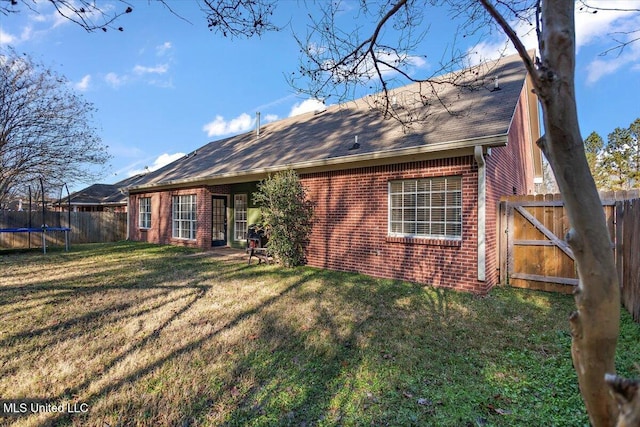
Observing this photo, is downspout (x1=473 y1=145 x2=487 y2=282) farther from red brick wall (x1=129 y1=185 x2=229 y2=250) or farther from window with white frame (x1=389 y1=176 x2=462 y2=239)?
red brick wall (x1=129 y1=185 x2=229 y2=250)

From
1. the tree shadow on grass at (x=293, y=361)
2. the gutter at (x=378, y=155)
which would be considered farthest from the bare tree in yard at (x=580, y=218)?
the gutter at (x=378, y=155)

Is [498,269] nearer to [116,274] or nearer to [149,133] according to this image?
[116,274]

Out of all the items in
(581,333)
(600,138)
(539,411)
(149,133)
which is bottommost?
(539,411)

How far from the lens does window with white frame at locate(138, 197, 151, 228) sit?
16.2m

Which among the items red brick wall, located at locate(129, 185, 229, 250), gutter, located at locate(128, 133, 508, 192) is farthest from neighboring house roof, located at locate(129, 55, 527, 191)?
red brick wall, located at locate(129, 185, 229, 250)

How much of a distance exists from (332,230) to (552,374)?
6.02 meters

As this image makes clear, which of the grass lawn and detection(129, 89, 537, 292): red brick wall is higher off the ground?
detection(129, 89, 537, 292): red brick wall

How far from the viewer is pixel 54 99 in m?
14.5

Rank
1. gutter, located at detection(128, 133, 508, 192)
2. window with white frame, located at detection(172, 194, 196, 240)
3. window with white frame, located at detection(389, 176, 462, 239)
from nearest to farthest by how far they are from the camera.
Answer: gutter, located at detection(128, 133, 508, 192) → window with white frame, located at detection(389, 176, 462, 239) → window with white frame, located at detection(172, 194, 196, 240)

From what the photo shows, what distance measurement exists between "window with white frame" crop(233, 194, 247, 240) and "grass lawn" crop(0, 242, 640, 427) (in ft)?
21.8

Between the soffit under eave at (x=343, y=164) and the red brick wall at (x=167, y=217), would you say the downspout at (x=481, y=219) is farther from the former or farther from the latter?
the red brick wall at (x=167, y=217)

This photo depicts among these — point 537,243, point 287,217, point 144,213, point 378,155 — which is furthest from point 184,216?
point 537,243

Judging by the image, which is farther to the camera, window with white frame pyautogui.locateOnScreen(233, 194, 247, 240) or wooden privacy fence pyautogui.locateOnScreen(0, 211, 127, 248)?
wooden privacy fence pyautogui.locateOnScreen(0, 211, 127, 248)

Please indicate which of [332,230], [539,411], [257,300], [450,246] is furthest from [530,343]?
[332,230]
